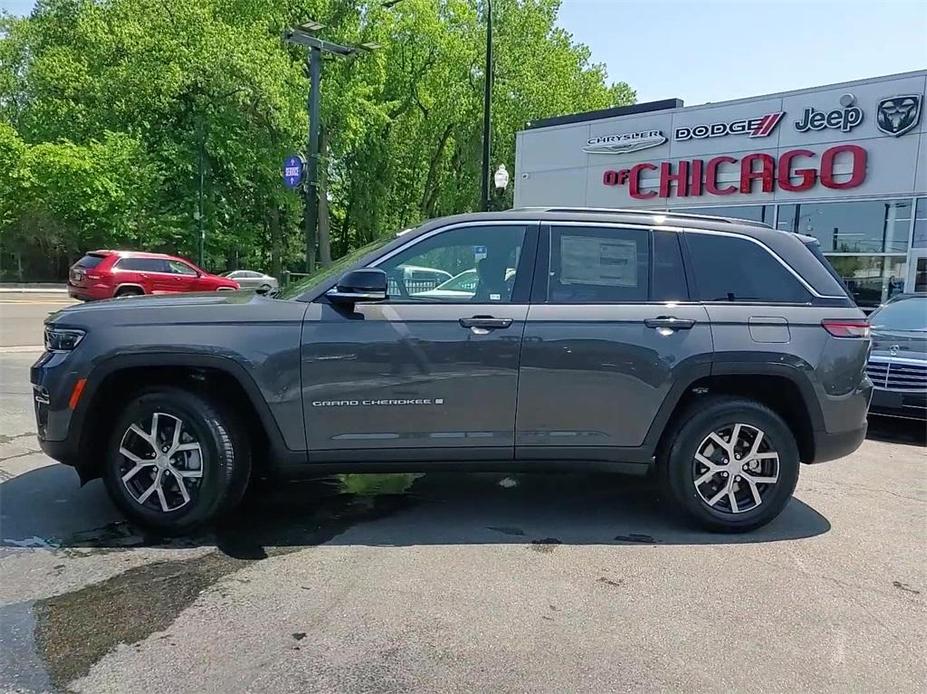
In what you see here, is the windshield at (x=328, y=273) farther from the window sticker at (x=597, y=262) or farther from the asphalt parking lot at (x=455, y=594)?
the asphalt parking lot at (x=455, y=594)

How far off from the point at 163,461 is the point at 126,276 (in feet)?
54.9

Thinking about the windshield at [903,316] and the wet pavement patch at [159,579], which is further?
the windshield at [903,316]

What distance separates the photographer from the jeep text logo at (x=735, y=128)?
59.4 ft

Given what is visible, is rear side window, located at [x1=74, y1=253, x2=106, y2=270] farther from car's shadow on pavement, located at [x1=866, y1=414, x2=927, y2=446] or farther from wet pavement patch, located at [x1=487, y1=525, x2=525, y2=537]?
car's shadow on pavement, located at [x1=866, y1=414, x2=927, y2=446]

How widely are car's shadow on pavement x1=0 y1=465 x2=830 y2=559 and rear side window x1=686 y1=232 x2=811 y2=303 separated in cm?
144

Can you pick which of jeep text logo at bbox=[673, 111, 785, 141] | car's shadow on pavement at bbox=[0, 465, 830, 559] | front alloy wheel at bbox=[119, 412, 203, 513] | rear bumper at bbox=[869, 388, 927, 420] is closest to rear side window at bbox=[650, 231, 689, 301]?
car's shadow on pavement at bbox=[0, 465, 830, 559]

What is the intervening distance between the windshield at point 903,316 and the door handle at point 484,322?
19.5 ft

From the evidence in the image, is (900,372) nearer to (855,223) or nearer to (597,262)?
(597,262)

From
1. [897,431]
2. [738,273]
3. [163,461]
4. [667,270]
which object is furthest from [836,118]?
[163,461]

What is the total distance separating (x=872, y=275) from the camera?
1688cm

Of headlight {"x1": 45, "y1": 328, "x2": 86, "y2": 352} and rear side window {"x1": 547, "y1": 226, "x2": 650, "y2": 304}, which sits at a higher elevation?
rear side window {"x1": 547, "y1": 226, "x2": 650, "y2": 304}

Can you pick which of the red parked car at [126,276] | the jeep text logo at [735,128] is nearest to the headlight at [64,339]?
the red parked car at [126,276]

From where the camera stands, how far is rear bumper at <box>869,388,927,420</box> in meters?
6.90

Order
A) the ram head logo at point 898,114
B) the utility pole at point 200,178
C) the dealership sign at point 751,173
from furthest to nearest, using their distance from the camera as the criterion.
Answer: the utility pole at point 200,178 < the dealership sign at point 751,173 < the ram head logo at point 898,114
